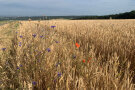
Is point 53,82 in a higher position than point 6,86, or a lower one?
higher

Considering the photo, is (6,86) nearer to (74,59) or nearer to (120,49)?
(74,59)

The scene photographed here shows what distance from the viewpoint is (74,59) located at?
2.10 metres

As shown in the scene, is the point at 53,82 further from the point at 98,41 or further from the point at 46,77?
the point at 98,41

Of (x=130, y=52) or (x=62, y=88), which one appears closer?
(x=62, y=88)

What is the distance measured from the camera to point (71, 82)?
1.34m

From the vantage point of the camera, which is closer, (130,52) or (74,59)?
(74,59)

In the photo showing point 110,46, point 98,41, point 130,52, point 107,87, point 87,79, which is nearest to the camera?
point 107,87

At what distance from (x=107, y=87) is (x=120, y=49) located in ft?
4.71

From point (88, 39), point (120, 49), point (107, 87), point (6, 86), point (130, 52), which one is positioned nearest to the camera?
point (107, 87)

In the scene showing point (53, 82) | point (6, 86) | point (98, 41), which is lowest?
point (6, 86)

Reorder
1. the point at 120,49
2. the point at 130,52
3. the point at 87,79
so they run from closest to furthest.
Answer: the point at 87,79 → the point at 130,52 → the point at 120,49

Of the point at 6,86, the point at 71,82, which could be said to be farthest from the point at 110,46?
the point at 6,86

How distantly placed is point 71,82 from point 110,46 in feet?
5.63

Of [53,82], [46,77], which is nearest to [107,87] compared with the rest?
[53,82]
